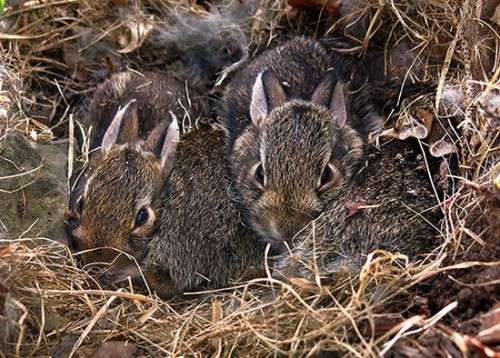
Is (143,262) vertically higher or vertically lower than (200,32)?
lower

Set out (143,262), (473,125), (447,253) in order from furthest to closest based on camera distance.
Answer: (143,262) → (473,125) → (447,253)

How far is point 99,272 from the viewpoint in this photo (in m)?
4.68

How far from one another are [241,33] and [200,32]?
0.33m

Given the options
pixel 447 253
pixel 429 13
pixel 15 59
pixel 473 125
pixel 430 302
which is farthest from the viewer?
pixel 15 59

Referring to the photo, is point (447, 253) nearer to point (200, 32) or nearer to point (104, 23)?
point (200, 32)

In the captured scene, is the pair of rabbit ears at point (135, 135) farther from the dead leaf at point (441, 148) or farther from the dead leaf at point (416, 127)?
the dead leaf at point (441, 148)

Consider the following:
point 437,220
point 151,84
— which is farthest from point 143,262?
point 437,220

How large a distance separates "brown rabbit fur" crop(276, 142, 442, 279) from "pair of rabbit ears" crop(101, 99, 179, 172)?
1085 millimetres

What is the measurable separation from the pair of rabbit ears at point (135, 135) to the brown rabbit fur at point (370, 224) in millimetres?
1085

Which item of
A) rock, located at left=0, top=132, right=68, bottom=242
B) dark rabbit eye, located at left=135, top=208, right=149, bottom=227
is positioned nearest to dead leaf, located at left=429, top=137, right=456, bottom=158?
dark rabbit eye, located at left=135, top=208, right=149, bottom=227

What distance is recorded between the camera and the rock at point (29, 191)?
15.8ft

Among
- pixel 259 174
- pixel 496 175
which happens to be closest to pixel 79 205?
pixel 259 174

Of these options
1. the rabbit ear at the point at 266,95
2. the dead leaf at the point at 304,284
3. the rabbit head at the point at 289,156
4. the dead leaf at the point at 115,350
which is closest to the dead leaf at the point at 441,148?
the rabbit head at the point at 289,156

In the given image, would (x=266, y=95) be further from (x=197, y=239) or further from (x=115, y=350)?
(x=115, y=350)
